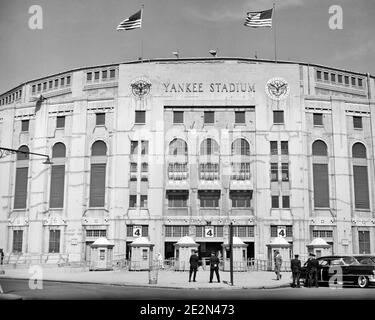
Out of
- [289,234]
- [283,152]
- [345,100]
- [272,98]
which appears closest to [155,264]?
[289,234]

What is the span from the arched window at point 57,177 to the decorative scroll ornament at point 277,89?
21.7 m

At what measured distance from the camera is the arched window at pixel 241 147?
151 ft

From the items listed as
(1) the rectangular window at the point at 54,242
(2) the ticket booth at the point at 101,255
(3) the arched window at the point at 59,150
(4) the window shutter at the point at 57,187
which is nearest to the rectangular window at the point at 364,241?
(2) the ticket booth at the point at 101,255

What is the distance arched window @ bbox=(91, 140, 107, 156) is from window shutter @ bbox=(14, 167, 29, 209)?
767 cm

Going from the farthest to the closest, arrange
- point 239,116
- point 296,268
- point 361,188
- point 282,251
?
1. point 239,116
2. point 361,188
3. point 282,251
4. point 296,268

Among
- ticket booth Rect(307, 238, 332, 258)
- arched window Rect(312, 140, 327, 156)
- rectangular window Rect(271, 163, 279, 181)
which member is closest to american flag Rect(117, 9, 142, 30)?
ticket booth Rect(307, 238, 332, 258)

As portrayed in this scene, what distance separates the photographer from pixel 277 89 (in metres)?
46.7

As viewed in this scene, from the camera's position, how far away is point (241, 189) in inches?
1770

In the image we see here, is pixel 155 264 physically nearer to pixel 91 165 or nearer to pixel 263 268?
pixel 263 268

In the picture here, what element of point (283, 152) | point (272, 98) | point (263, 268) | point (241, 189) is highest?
→ point (272, 98)

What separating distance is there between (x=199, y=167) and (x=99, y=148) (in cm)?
1049

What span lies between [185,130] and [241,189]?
8006mm

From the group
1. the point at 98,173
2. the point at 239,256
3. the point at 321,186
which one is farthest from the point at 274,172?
the point at 98,173

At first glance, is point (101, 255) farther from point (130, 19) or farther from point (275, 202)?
point (130, 19)
